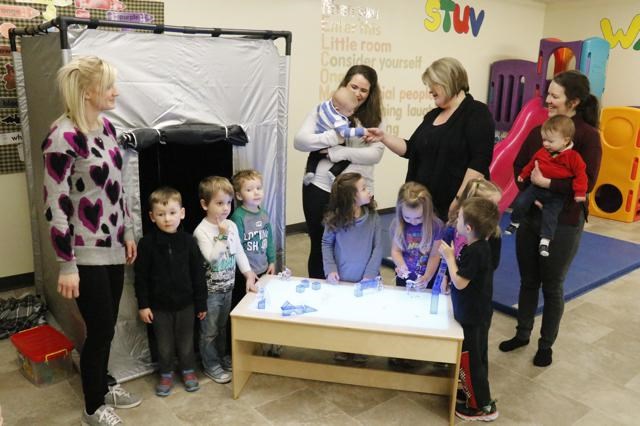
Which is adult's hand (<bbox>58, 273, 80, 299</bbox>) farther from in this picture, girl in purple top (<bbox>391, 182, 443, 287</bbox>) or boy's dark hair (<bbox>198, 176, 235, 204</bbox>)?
girl in purple top (<bbox>391, 182, 443, 287</bbox>)

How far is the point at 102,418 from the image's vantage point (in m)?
2.19

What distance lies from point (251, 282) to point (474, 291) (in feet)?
3.39

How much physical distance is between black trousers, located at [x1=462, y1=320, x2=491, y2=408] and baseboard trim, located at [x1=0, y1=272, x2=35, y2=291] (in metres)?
2.99

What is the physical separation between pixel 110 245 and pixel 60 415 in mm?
851

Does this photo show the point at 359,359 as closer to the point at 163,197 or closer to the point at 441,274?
the point at 441,274

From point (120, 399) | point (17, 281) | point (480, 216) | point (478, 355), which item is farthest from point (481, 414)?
point (17, 281)

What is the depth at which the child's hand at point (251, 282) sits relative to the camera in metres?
2.57

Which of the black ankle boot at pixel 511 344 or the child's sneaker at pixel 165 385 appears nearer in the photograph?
the child's sneaker at pixel 165 385

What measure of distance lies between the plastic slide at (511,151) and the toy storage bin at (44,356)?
3.89m

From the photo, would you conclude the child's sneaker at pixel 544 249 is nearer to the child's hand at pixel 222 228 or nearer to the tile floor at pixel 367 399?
the tile floor at pixel 367 399

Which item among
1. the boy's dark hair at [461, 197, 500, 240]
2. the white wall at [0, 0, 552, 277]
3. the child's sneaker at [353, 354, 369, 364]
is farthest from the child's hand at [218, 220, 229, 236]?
the white wall at [0, 0, 552, 277]

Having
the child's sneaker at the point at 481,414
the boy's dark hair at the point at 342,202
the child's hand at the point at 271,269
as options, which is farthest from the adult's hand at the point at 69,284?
the child's sneaker at the point at 481,414

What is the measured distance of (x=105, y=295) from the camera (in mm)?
2074

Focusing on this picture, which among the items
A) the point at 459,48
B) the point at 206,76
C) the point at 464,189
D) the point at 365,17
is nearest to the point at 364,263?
the point at 464,189
